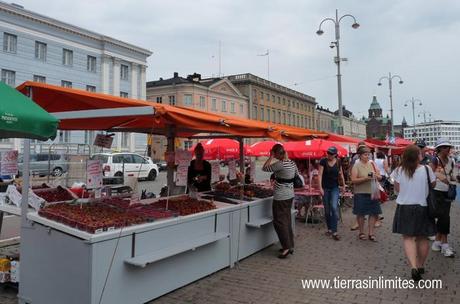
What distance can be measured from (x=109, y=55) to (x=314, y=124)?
219 feet

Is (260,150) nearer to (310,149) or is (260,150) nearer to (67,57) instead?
(310,149)

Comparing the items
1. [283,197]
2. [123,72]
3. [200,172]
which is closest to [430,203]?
[283,197]

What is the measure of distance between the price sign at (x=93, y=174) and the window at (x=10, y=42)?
104 ft

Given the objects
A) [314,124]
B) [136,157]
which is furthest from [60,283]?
[314,124]

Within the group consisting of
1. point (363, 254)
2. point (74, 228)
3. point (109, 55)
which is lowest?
point (363, 254)

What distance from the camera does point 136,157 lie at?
23.5 m

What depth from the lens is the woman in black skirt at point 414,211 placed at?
5.20 meters

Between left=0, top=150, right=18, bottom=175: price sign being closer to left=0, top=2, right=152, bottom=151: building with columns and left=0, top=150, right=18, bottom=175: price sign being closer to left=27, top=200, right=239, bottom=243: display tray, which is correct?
left=27, top=200, right=239, bottom=243: display tray

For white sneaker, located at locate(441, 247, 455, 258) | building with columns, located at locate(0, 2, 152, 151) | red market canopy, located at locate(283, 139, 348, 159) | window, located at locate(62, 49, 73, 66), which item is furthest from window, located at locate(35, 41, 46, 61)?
white sneaker, located at locate(441, 247, 455, 258)

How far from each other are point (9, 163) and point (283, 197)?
13.7 feet

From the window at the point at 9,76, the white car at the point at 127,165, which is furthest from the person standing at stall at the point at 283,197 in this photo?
the window at the point at 9,76

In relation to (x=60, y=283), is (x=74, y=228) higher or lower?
higher

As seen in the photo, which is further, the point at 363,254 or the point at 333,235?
the point at 333,235

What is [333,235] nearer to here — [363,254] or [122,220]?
[363,254]
